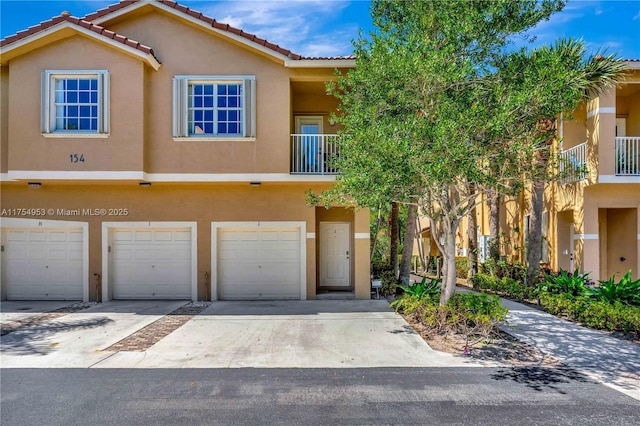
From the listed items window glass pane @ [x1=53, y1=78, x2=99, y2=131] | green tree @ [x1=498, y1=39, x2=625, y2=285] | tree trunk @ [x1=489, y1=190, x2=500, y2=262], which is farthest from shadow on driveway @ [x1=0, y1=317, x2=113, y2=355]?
tree trunk @ [x1=489, y1=190, x2=500, y2=262]

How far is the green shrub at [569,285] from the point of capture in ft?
34.7

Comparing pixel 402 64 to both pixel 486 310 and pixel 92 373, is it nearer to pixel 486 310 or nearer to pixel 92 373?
pixel 486 310

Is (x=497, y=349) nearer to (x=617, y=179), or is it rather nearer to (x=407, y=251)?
(x=407, y=251)

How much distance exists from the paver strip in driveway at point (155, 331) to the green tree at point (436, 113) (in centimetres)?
505

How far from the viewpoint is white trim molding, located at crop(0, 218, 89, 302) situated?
12875 millimetres

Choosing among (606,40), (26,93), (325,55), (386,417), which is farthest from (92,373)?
(606,40)

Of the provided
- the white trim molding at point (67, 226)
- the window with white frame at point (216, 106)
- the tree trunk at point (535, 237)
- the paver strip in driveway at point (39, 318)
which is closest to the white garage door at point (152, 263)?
the white trim molding at point (67, 226)

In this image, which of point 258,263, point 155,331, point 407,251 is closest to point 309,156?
point 258,263

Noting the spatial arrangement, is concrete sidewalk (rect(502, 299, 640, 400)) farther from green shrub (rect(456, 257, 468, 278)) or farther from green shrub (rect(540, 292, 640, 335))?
green shrub (rect(456, 257, 468, 278))

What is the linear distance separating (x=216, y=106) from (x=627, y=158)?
42.1 feet

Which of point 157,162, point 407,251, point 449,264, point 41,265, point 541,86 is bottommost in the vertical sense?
point 41,265

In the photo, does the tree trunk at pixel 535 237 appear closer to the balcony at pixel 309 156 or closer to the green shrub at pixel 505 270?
the green shrub at pixel 505 270

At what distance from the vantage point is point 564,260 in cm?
1485

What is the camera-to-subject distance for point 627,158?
13.0 meters
